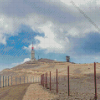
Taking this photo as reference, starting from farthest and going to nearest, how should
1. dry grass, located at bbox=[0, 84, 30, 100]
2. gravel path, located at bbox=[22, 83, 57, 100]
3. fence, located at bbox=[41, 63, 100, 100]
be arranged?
dry grass, located at bbox=[0, 84, 30, 100] < gravel path, located at bbox=[22, 83, 57, 100] < fence, located at bbox=[41, 63, 100, 100]

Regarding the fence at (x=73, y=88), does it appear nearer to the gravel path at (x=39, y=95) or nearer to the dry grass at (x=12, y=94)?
the gravel path at (x=39, y=95)

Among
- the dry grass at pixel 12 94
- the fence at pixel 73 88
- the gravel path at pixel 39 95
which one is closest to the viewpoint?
the fence at pixel 73 88

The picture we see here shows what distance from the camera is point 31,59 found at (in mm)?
152125

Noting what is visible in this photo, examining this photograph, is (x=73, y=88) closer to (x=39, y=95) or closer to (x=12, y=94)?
(x=39, y=95)

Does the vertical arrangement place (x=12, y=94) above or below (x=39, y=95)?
below

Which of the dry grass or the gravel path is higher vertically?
the gravel path

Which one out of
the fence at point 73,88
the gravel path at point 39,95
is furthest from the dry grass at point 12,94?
the fence at point 73,88

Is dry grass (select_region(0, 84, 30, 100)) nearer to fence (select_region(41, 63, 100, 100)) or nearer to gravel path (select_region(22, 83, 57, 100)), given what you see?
gravel path (select_region(22, 83, 57, 100))

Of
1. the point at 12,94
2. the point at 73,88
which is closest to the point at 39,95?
the point at 12,94

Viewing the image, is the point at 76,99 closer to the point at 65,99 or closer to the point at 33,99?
the point at 65,99

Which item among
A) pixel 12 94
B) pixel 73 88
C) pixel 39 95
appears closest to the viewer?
pixel 39 95

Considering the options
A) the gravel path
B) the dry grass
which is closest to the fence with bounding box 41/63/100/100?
the gravel path

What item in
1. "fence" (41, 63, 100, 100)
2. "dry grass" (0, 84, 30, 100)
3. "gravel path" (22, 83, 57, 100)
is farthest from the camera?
"dry grass" (0, 84, 30, 100)

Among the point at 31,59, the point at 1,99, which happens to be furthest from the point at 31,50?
the point at 1,99
